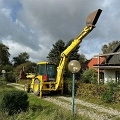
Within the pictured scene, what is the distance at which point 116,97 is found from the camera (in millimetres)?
16359

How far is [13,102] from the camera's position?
40.9 ft

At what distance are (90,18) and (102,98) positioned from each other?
5.53m

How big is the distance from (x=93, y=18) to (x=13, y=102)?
28.6ft

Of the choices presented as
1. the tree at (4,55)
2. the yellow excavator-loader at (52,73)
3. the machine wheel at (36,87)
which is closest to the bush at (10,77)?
the yellow excavator-loader at (52,73)

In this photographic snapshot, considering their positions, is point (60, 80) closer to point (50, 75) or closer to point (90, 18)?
point (50, 75)

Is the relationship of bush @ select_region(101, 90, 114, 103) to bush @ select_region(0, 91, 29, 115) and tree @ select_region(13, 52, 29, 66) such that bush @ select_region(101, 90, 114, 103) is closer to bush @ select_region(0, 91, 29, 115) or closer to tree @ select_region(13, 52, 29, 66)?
bush @ select_region(0, 91, 29, 115)

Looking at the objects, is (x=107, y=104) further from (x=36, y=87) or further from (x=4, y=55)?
(x=4, y=55)

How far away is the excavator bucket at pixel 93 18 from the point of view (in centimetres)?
1797

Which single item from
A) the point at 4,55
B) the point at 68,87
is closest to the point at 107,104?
the point at 68,87

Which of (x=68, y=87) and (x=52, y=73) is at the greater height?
(x=52, y=73)

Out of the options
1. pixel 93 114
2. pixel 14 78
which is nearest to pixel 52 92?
pixel 93 114

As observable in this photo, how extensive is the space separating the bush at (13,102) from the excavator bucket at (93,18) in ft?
26.4

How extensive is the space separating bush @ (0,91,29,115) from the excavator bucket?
26.4ft

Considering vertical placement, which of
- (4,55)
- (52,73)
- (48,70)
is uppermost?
(4,55)
